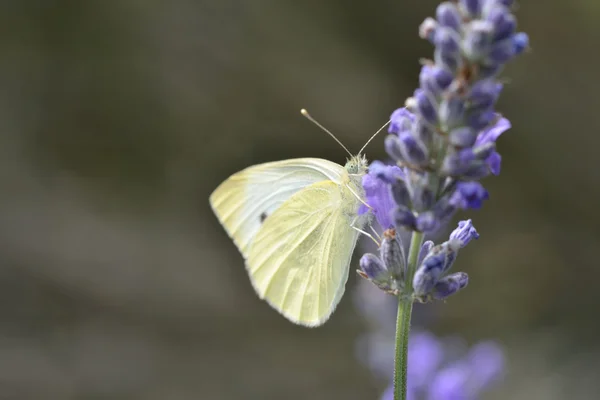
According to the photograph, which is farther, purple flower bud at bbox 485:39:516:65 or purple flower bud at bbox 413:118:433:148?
purple flower bud at bbox 413:118:433:148

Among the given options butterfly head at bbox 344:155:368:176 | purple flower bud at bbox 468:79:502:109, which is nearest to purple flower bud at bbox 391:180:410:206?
purple flower bud at bbox 468:79:502:109

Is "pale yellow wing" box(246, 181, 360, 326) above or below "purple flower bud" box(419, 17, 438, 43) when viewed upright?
below

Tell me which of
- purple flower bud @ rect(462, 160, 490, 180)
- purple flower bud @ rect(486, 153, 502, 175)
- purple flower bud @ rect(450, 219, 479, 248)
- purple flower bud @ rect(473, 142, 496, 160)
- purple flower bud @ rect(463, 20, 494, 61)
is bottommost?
purple flower bud @ rect(450, 219, 479, 248)

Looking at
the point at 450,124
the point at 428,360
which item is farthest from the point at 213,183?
the point at 450,124

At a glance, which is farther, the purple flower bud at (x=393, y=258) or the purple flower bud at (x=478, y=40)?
the purple flower bud at (x=393, y=258)

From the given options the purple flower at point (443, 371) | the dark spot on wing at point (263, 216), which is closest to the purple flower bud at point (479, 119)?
the dark spot on wing at point (263, 216)

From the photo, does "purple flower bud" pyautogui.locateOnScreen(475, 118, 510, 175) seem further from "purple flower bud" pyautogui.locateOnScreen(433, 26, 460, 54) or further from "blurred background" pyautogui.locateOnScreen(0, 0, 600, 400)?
"blurred background" pyautogui.locateOnScreen(0, 0, 600, 400)

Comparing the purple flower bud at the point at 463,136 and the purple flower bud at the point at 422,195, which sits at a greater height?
the purple flower bud at the point at 463,136

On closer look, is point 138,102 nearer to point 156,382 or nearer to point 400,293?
point 156,382

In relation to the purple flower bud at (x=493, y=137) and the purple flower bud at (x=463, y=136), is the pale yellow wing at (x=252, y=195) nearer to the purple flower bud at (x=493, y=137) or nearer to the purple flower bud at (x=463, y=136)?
the purple flower bud at (x=493, y=137)
